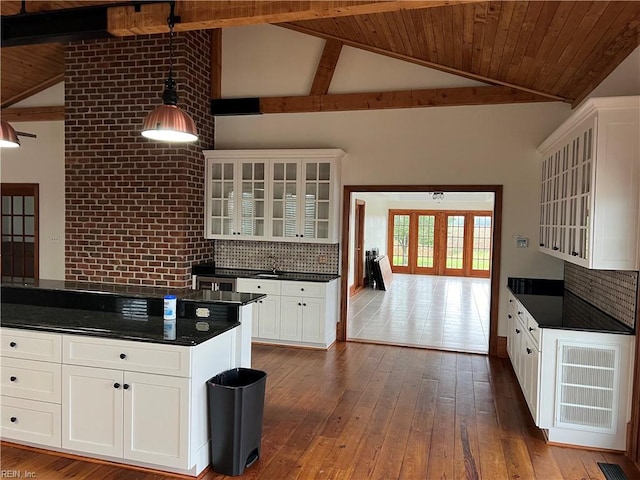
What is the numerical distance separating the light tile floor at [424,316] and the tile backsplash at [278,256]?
1037mm

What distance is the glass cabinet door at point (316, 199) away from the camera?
5523 mm

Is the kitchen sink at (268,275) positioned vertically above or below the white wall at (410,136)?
below

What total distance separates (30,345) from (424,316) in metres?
5.64

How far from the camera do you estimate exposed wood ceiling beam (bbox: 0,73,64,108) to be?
6.77 metres

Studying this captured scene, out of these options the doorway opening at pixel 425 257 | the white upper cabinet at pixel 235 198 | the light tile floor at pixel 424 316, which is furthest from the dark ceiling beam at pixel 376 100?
the light tile floor at pixel 424 316

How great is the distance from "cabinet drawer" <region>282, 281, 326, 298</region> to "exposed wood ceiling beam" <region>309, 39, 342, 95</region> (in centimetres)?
236

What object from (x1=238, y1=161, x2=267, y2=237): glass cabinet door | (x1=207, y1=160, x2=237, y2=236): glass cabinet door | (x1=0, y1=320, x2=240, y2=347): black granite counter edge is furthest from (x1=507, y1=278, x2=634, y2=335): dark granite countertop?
(x1=207, y1=160, x2=237, y2=236): glass cabinet door

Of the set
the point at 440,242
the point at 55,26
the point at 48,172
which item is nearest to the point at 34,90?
the point at 48,172

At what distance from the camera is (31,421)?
9.30 ft

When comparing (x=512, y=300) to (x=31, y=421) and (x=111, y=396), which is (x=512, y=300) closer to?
(x=111, y=396)

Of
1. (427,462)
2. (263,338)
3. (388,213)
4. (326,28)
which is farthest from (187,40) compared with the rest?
(388,213)

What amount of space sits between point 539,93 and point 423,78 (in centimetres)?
126

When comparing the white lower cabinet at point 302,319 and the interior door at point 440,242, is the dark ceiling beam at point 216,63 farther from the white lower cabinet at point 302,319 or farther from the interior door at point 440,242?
the interior door at point 440,242

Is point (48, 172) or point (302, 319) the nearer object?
point (302, 319)
